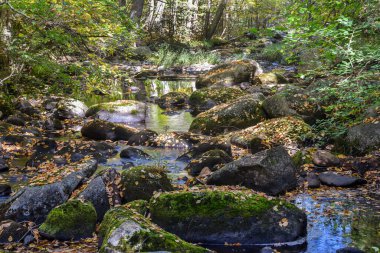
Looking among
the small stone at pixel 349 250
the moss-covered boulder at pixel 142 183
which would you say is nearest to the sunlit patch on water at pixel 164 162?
the moss-covered boulder at pixel 142 183

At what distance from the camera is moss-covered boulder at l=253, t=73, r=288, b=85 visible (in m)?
17.2

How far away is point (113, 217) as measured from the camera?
433 centimetres

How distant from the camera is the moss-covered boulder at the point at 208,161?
744 centimetres

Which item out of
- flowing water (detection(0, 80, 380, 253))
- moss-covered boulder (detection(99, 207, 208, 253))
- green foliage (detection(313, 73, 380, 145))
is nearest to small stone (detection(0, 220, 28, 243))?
moss-covered boulder (detection(99, 207, 208, 253))

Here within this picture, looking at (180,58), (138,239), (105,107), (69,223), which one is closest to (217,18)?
(180,58)

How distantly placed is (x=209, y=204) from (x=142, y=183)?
128 centimetres

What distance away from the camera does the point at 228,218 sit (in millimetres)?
4707

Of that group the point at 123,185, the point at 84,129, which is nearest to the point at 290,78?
the point at 84,129

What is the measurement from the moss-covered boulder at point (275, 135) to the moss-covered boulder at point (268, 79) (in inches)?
307

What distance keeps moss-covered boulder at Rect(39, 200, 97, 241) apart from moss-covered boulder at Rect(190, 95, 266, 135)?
6242mm

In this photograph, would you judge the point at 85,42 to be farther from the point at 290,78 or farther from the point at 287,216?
the point at 290,78

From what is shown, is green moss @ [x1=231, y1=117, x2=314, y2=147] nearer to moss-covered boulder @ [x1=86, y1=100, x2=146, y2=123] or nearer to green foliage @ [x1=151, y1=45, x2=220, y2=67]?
moss-covered boulder @ [x1=86, y1=100, x2=146, y2=123]

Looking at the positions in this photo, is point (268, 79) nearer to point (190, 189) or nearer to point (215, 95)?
point (215, 95)

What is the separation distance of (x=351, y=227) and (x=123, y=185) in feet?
10.1
